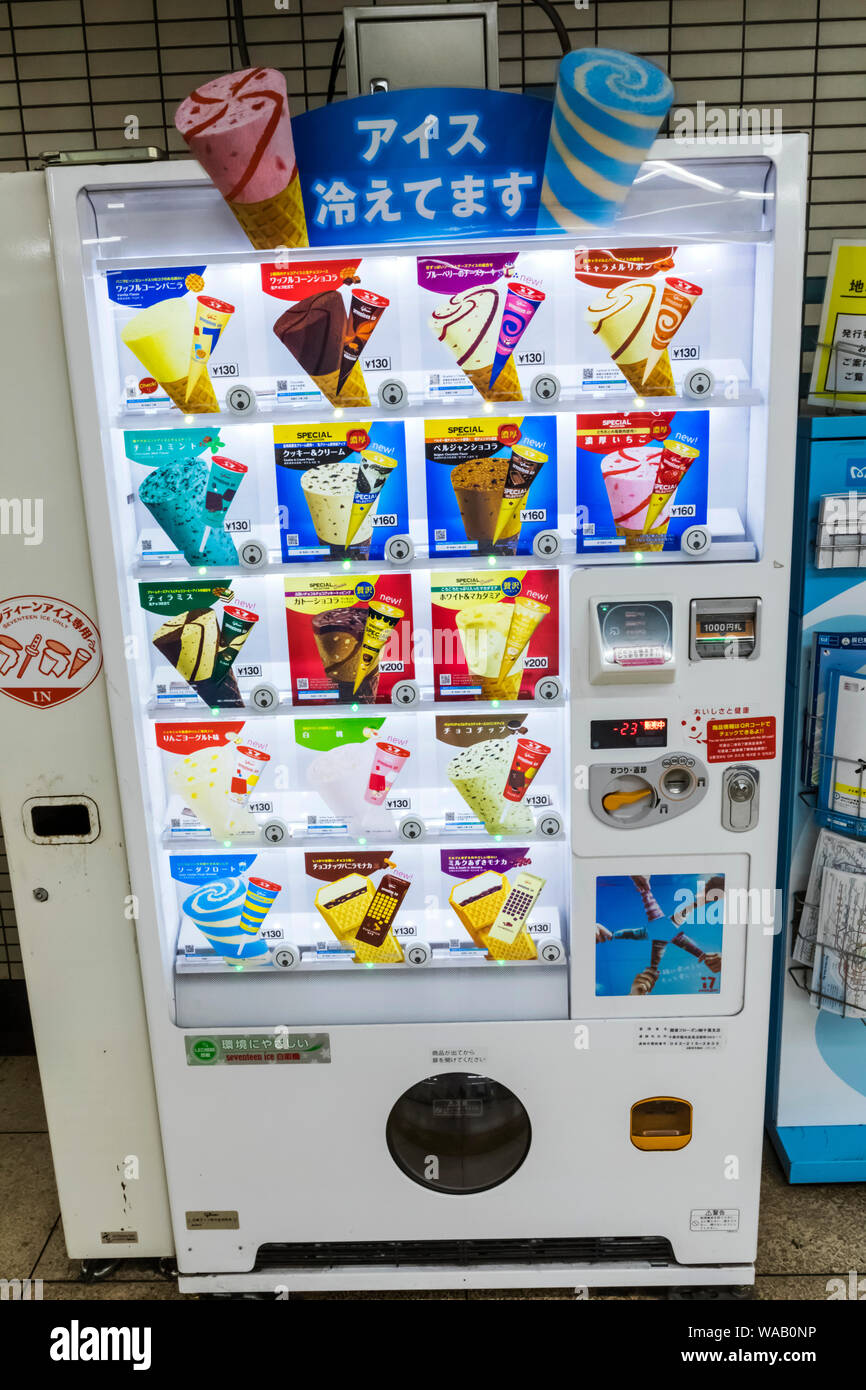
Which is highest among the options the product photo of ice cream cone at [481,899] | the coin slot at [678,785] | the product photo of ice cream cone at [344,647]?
the product photo of ice cream cone at [344,647]

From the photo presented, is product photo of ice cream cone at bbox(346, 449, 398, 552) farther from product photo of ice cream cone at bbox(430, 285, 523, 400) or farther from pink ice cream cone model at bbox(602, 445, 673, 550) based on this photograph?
pink ice cream cone model at bbox(602, 445, 673, 550)

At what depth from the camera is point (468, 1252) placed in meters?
2.29

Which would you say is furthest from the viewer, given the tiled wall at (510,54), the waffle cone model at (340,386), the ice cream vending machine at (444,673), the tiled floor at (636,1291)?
the tiled wall at (510,54)

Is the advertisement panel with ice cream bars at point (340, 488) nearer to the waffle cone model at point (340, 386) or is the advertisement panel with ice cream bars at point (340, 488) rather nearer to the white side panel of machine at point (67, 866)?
the waffle cone model at point (340, 386)

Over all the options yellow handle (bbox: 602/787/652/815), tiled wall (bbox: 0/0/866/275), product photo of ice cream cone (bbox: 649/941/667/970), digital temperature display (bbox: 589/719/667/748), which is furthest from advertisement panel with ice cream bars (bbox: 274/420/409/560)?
tiled wall (bbox: 0/0/866/275)

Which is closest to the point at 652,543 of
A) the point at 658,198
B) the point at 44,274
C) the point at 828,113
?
the point at 658,198

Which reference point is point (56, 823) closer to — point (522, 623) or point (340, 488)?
point (340, 488)

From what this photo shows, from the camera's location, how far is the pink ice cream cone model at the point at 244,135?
167 cm

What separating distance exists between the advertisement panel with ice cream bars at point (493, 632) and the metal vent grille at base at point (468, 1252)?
1.34 meters

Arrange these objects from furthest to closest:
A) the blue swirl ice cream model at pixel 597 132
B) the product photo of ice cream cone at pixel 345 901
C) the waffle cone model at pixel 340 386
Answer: the product photo of ice cream cone at pixel 345 901
the waffle cone model at pixel 340 386
the blue swirl ice cream model at pixel 597 132

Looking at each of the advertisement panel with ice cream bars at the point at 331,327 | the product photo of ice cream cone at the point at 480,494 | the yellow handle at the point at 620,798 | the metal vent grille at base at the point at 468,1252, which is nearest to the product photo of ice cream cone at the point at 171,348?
the advertisement panel with ice cream bars at the point at 331,327

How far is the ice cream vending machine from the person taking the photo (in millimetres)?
1892

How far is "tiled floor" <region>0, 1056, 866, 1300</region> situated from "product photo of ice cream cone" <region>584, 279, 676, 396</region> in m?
2.14

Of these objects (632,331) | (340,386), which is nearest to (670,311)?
(632,331)
